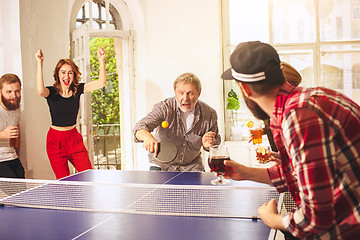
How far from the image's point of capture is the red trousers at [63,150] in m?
4.71

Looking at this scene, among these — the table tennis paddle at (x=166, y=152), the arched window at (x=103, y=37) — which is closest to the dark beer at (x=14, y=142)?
the arched window at (x=103, y=37)

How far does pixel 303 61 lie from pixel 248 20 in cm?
112

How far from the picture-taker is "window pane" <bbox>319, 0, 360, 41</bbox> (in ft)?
22.2

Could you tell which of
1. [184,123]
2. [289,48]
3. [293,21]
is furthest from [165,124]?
[293,21]

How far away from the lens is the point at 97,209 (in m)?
2.43

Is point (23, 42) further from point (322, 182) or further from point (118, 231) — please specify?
point (322, 182)

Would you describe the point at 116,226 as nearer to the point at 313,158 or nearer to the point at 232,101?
the point at 313,158

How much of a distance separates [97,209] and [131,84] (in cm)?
476

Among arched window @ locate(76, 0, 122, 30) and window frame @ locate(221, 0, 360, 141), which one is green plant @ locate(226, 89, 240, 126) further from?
arched window @ locate(76, 0, 122, 30)

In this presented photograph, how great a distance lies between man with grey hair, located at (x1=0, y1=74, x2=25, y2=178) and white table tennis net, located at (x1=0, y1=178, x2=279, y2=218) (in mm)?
1587

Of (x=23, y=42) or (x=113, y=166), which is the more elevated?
(x=23, y=42)

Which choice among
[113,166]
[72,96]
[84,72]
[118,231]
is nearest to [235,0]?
[84,72]

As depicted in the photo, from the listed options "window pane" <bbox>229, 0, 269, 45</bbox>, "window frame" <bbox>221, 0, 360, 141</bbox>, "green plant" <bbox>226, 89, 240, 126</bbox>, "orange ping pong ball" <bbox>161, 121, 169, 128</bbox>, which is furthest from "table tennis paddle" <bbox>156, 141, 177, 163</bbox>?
"window pane" <bbox>229, 0, 269, 45</bbox>

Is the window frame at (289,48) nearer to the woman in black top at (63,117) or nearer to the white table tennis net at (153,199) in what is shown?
the woman in black top at (63,117)
